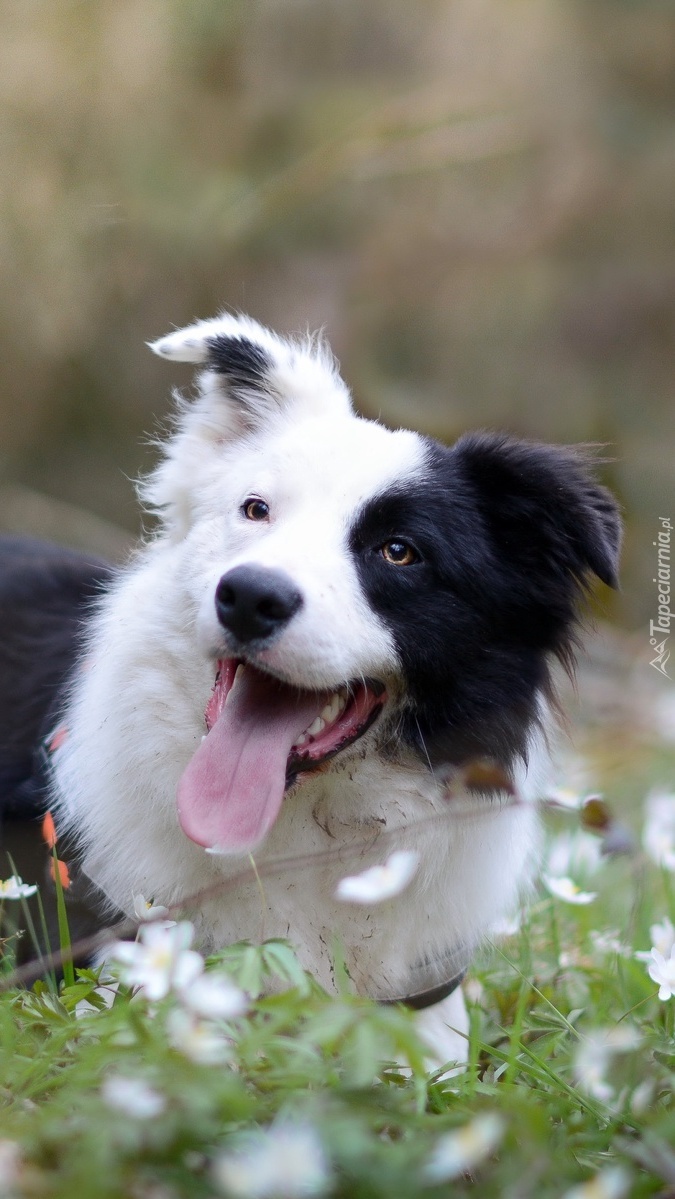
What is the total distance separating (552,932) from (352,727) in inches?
45.3

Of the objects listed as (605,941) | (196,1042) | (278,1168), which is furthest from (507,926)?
(278,1168)

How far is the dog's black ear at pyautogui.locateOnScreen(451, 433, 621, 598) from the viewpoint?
2.45 meters

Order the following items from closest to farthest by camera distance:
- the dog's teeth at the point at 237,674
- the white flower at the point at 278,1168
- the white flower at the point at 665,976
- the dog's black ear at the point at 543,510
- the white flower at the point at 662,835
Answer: the white flower at the point at 278,1168
the white flower at the point at 665,976
the dog's teeth at the point at 237,674
the dog's black ear at the point at 543,510
the white flower at the point at 662,835

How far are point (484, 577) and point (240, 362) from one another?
0.92m

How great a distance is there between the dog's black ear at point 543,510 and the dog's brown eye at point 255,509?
19.5 inches

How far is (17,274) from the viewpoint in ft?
23.7

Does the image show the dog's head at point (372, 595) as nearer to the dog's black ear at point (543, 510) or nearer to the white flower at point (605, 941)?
the dog's black ear at point (543, 510)

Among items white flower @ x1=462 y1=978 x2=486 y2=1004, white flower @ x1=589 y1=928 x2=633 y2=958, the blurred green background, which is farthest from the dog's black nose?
the blurred green background

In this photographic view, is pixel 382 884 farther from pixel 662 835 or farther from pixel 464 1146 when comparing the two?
pixel 662 835

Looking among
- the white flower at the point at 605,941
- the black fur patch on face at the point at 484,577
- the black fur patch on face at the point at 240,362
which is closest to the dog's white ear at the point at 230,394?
the black fur patch on face at the point at 240,362

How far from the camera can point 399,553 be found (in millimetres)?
2424

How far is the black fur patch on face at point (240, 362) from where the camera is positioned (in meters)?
2.81

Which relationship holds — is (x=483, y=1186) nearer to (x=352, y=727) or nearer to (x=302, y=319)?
(x=352, y=727)

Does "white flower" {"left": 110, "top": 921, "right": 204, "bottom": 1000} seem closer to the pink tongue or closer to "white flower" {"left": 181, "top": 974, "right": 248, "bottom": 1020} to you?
"white flower" {"left": 181, "top": 974, "right": 248, "bottom": 1020}
